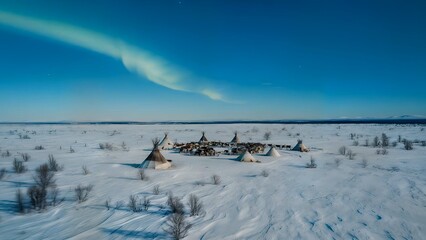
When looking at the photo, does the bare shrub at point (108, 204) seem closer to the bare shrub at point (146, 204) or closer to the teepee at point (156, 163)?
the bare shrub at point (146, 204)

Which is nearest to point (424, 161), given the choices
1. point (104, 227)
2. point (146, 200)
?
point (146, 200)

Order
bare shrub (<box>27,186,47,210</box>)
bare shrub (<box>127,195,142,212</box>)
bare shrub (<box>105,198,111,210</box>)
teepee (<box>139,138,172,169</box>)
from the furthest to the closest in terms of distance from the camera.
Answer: teepee (<box>139,138,172,169</box>)
bare shrub (<box>105,198,111,210</box>)
bare shrub (<box>27,186,47,210</box>)
bare shrub (<box>127,195,142,212</box>)

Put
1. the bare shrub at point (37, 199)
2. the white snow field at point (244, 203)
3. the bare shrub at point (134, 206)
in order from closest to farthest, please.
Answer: the white snow field at point (244, 203) < the bare shrub at point (134, 206) < the bare shrub at point (37, 199)

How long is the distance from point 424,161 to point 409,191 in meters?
8.33

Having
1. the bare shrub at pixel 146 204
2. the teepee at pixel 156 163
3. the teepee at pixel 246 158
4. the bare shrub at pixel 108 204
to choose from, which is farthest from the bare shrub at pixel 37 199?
the teepee at pixel 246 158

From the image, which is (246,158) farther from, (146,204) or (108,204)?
(108,204)

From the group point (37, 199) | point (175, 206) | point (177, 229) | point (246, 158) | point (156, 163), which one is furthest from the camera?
point (246, 158)

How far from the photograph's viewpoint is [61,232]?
6973 mm

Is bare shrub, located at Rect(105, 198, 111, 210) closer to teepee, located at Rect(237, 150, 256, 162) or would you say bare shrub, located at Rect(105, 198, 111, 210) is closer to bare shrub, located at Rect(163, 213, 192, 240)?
bare shrub, located at Rect(163, 213, 192, 240)

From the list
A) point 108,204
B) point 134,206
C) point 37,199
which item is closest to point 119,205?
point 108,204

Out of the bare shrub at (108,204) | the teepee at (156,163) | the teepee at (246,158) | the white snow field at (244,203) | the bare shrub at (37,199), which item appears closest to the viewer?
the white snow field at (244,203)

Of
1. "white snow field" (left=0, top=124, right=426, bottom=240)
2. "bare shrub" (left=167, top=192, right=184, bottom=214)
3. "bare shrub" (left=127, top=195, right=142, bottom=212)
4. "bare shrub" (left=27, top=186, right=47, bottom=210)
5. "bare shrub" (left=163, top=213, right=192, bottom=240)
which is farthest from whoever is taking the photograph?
"bare shrub" (left=27, top=186, right=47, bottom=210)

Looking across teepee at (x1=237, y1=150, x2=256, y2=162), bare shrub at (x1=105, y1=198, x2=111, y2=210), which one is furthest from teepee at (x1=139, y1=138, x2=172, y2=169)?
bare shrub at (x1=105, y1=198, x2=111, y2=210)

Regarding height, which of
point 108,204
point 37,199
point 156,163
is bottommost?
point 108,204
